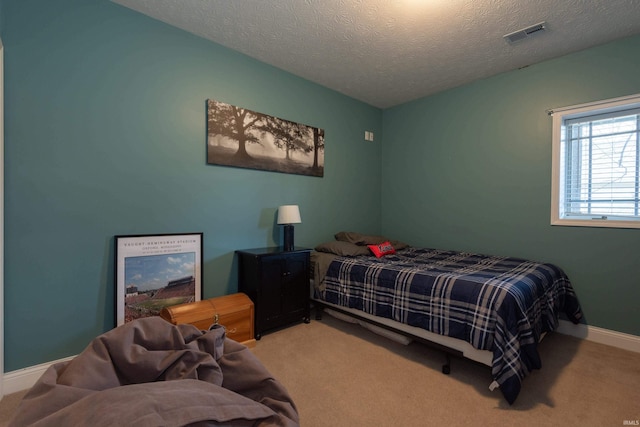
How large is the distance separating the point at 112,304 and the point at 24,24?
1.99 metres

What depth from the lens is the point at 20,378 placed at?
1.90m

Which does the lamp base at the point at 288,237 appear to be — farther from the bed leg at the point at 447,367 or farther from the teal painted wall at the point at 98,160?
the bed leg at the point at 447,367

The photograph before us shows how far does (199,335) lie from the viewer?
1162 millimetres

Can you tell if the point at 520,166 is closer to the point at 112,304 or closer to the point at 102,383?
the point at 102,383

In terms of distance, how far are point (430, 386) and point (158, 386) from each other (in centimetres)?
181

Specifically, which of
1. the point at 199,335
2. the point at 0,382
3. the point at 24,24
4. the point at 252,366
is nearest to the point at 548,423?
the point at 252,366

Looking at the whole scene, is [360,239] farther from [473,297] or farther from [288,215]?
[473,297]

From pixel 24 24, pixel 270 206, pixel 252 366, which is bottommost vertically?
pixel 252 366

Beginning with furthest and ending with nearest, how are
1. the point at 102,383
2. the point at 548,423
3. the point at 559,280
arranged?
the point at 559,280 < the point at 548,423 < the point at 102,383

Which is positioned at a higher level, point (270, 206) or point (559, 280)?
point (270, 206)

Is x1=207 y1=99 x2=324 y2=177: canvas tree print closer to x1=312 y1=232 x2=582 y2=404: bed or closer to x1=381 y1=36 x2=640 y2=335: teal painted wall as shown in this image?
x1=312 y1=232 x2=582 y2=404: bed

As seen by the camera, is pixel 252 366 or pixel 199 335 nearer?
pixel 252 366

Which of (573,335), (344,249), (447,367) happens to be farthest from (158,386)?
(573,335)

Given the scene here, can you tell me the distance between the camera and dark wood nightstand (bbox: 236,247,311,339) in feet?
8.77
